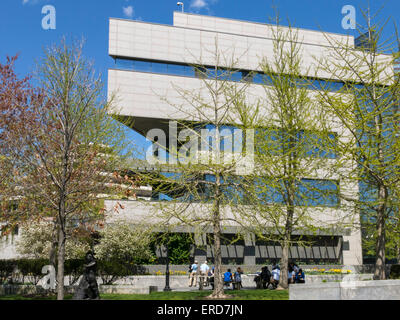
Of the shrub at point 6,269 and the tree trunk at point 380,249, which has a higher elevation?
the tree trunk at point 380,249

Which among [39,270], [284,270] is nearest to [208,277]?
[284,270]

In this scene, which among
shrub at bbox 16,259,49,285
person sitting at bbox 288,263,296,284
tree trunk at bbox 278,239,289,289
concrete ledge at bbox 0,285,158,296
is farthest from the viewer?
person sitting at bbox 288,263,296,284

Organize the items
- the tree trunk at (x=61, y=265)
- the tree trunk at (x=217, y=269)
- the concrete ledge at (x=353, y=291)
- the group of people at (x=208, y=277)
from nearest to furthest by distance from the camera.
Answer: the concrete ledge at (x=353, y=291)
the tree trunk at (x=61, y=265)
the tree trunk at (x=217, y=269)
the group of people at (x=208, y=277)

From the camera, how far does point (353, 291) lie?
1352 cm

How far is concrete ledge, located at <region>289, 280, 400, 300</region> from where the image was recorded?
1348cm

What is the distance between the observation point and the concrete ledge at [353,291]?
13484 mm

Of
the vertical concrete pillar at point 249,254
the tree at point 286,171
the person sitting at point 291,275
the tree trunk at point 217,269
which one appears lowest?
the vertical concrete pillar at point 249,254

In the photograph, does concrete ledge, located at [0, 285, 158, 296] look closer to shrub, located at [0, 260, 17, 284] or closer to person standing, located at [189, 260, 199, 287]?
shrub, located at [0, 260, 17, 284]

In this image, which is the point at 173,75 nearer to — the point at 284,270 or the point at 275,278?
the point at 275,278

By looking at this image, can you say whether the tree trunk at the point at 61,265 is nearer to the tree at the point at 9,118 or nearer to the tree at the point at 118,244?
the tree at the point at 9,118

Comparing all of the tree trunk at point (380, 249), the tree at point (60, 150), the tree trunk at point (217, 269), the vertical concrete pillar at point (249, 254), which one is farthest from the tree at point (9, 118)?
the vertical concrete pillar at point (249, 254)

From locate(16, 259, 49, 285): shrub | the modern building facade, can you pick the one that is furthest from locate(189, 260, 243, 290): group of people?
locate(16, 259, 49, 285): shrub

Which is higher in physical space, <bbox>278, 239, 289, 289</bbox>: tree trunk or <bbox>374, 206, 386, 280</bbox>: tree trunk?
<bbox>374, 206, 386, 280</bbox>: tree trunk
